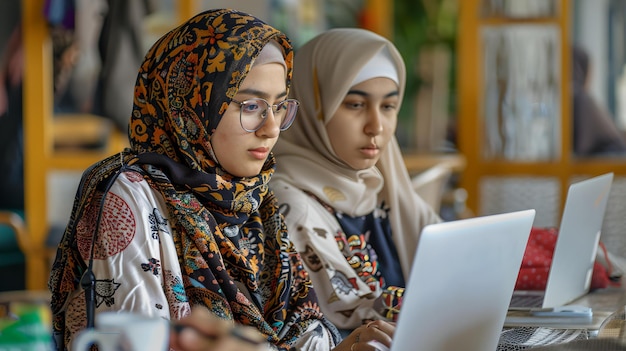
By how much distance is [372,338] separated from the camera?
156 cm

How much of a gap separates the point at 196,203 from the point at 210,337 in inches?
26.7

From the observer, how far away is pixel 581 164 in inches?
199

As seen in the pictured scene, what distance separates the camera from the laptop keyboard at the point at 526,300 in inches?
83.4

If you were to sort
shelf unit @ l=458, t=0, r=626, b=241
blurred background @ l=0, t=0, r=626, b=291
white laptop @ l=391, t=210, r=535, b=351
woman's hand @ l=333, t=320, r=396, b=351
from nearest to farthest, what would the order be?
1. white laptop @ l=391, t=210, r=535, b=351
2. woman's hand @ l=333, t=320, r=396, b=351
3. blurred background @ l=0, t=0, r=626, b=291
4. shelf unit @ l=458, t=0, r=626, b=241

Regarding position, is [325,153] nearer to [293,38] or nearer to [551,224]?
[551,224]

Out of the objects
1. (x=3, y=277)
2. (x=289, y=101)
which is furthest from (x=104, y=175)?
(x=3, y=277)

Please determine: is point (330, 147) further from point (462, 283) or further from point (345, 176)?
point (462, 283)

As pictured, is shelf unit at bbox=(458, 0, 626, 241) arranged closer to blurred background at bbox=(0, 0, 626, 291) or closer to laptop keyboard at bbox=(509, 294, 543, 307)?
blurred background at bbox=(0, 0, 626, 291)

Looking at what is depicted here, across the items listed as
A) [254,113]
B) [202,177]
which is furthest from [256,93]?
[202,177]

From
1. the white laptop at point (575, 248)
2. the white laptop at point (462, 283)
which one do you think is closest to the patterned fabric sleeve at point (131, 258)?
the white laptop at point (462, 283)

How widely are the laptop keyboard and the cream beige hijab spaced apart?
285mm

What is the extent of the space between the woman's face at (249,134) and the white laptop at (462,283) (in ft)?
1.67

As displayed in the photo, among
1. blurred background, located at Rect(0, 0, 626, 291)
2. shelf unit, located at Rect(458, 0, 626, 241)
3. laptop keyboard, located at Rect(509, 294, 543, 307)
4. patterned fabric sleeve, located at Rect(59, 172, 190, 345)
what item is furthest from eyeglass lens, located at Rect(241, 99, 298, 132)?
shelf unit, located at Rect(458, 0, 626, 241)

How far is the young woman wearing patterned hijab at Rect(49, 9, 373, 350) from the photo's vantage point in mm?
1591
